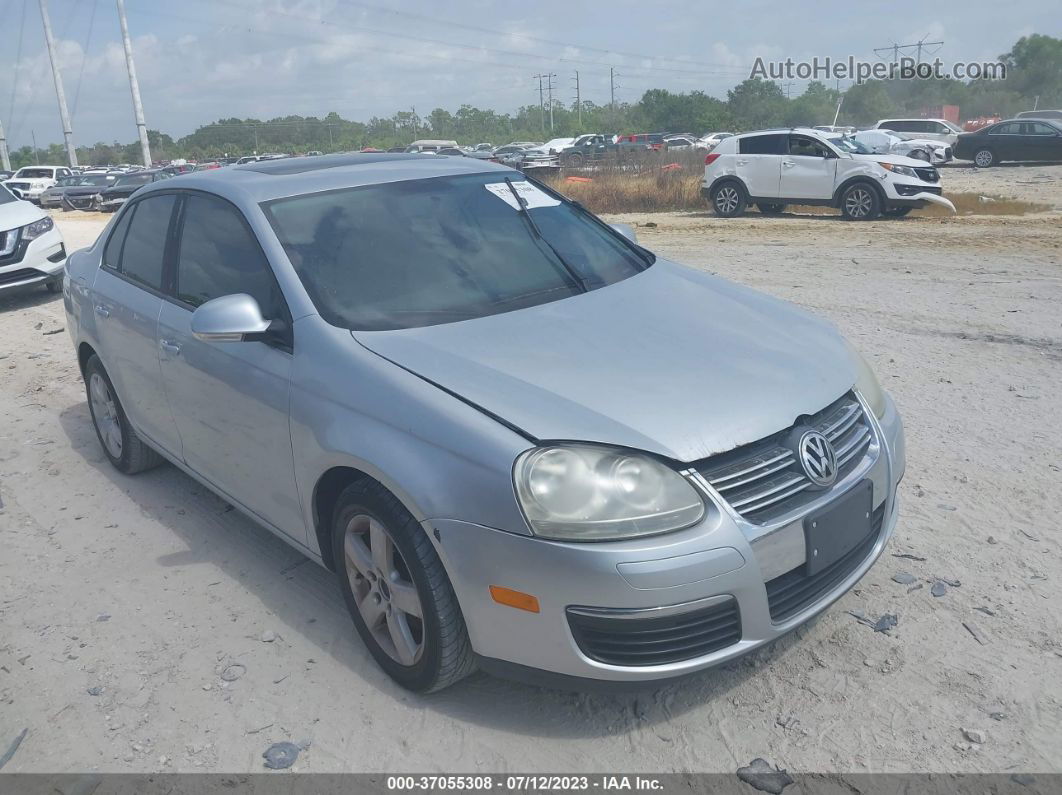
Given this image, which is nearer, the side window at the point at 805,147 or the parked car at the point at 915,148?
the side window at the point at 805,147

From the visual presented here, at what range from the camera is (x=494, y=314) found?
3312 millimetres

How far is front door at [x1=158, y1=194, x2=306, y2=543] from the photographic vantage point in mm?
3322

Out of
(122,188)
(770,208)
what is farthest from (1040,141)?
(122,188)

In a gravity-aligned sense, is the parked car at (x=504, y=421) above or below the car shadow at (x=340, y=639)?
above

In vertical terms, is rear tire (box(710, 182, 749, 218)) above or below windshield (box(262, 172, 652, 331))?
below

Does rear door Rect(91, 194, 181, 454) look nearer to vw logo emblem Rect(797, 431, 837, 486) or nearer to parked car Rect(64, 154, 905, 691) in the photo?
parked car Rect(64, 154, 905, 691)

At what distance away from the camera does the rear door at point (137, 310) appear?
4266 mm

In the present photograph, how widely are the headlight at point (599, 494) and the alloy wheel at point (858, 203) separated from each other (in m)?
14.6

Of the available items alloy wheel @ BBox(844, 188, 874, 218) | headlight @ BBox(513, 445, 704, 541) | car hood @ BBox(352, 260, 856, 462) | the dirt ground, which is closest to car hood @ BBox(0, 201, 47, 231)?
the dirt ground

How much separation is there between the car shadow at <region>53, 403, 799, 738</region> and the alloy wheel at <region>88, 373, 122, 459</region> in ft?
0.60

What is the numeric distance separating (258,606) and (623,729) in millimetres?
1652

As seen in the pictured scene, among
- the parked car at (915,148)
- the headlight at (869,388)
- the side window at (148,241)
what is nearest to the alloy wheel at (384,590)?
the headlight at (869,388)

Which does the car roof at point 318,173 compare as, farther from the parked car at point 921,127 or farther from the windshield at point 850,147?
the parked car at point 921,127

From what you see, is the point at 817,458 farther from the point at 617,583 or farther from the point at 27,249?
the point at 27,249
